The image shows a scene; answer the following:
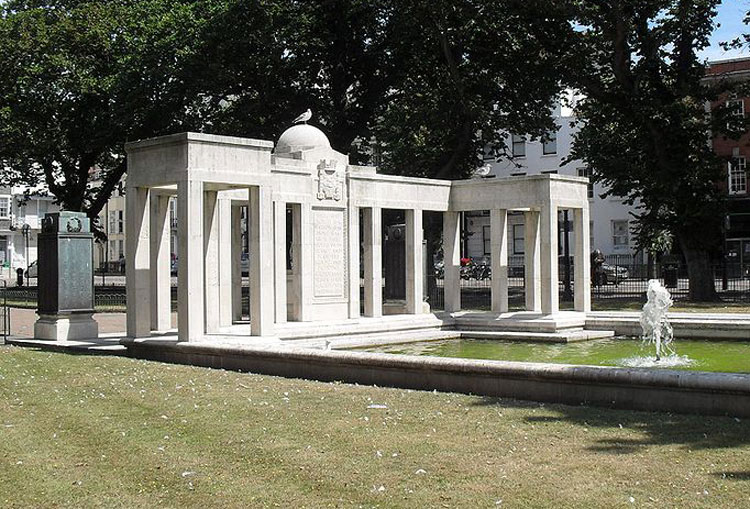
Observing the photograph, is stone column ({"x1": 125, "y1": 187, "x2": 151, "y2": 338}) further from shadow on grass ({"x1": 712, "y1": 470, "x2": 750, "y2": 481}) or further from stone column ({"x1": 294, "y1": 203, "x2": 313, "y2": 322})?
shadow on grass ({"x1": 712, "y1": 470, "x2": 750, "y2": 481})

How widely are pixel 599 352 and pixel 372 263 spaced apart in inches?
306

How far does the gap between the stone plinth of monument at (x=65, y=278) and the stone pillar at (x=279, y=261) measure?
164 inches

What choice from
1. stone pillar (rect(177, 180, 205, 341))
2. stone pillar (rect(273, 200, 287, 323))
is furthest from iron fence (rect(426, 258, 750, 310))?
stone pillar (rect(177, 180, 205, 341))

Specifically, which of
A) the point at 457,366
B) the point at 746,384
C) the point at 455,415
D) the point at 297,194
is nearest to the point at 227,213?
the point at 297,194

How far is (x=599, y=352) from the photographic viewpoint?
19.5 meters

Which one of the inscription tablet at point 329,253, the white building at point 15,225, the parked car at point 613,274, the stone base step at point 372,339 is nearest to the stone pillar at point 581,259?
the stone base step at point 372,339

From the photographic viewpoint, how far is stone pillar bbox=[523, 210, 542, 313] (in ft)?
86.3

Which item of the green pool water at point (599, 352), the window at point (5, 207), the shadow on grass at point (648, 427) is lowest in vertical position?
the green pool water at point (599, 352)

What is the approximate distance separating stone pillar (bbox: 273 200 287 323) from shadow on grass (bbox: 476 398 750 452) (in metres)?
10.6

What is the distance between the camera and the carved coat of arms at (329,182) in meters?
23.7

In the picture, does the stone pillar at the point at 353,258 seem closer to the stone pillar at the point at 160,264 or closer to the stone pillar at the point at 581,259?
the stone pillar at the point at 160,264

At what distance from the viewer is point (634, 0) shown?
3241 cm

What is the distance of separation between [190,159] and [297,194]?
5336 millimetres

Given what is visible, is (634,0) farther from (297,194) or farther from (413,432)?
(413,432)
